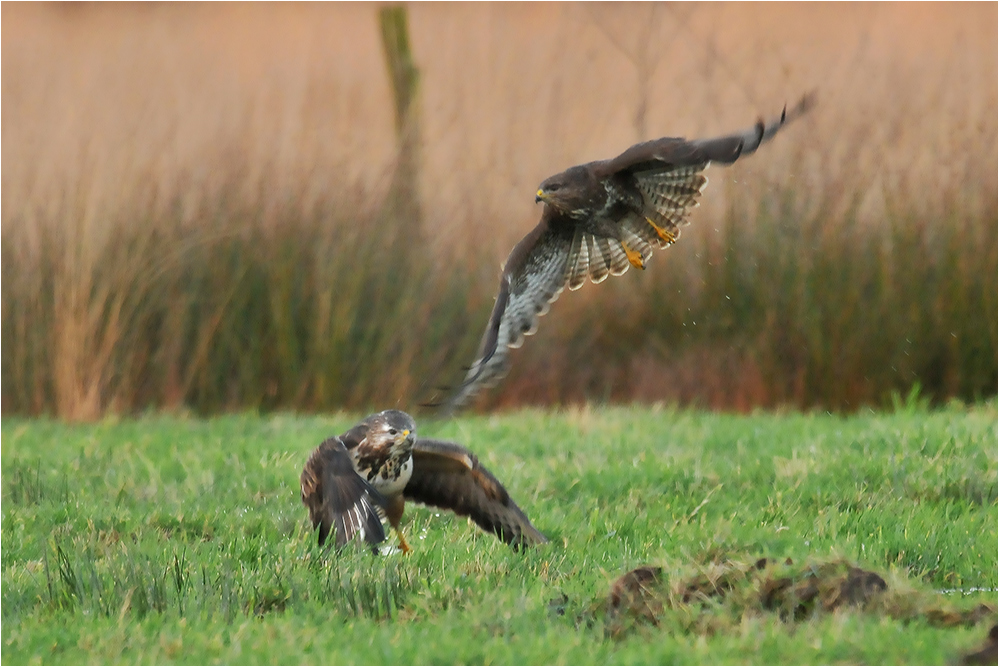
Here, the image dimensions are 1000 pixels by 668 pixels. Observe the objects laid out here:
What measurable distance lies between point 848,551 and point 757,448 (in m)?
2.32

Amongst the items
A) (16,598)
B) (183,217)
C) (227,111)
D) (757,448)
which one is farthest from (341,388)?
(16,598)

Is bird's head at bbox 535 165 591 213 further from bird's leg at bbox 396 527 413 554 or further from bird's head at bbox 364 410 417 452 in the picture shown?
bird's leg at bbox 396 527 413 554

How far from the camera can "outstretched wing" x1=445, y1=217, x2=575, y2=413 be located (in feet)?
18.3

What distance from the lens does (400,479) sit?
19.0 ft

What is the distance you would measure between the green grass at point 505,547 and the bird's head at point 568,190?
1479 millimetres

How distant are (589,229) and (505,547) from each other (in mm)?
1571

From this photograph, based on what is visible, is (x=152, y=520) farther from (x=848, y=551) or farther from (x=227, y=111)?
(x=227, y=111)

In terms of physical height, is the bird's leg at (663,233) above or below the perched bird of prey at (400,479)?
above

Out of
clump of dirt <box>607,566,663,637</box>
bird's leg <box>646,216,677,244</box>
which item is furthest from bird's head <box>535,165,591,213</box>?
clump of dirt <box>607,566,663,637</box>

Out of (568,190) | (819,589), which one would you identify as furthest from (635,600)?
(568,190)

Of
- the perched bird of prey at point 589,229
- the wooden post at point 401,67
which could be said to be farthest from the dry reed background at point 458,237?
the perched bird of prey at point 589,229

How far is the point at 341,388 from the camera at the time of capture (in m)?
10.2

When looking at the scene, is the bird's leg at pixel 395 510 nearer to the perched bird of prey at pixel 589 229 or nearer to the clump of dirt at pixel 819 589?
the perched bird of prey at pixel 589 229

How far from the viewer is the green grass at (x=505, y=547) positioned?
429 centimetres
